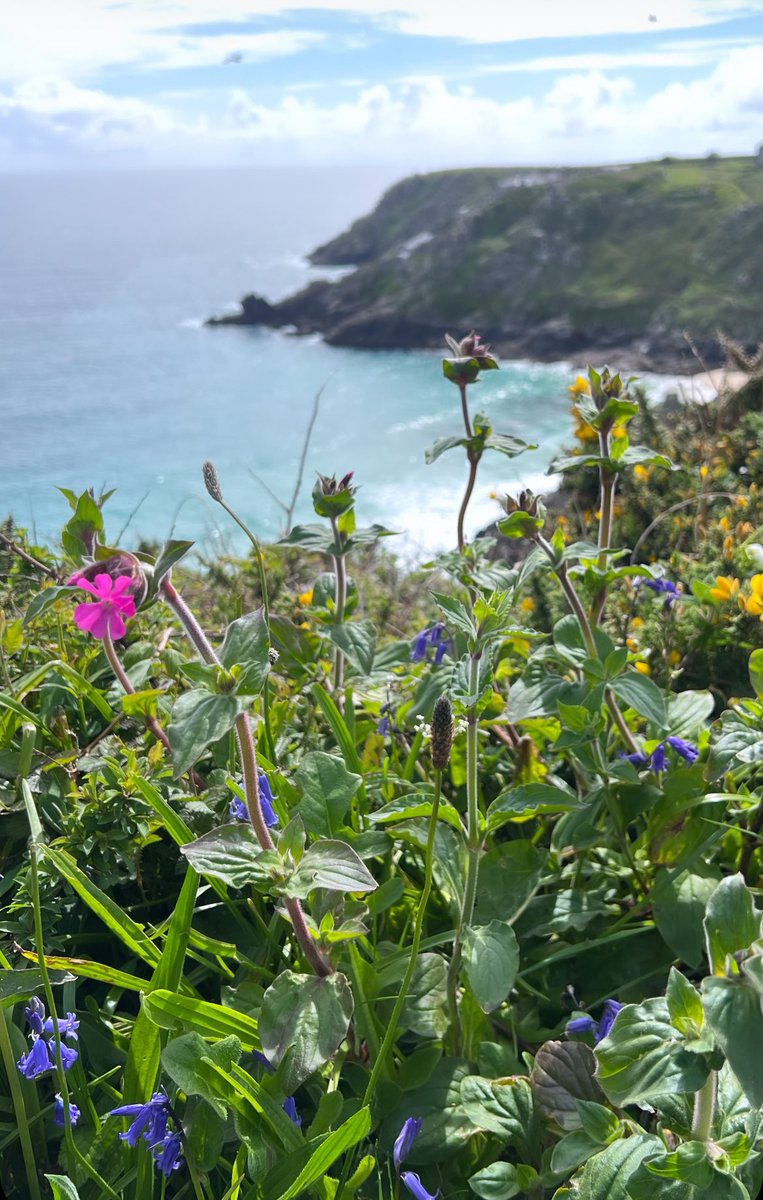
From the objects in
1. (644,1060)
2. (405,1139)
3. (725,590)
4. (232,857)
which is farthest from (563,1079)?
(725,590)

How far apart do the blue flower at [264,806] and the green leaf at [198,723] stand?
30cm

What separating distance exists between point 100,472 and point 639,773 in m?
35.0

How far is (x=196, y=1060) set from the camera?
104 cm

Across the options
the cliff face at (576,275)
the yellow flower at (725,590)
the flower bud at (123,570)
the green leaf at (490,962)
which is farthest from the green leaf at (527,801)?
the cliff face at (576,275)

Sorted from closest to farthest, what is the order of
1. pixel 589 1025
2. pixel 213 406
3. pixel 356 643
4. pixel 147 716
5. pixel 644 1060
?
pixel 644 1060, pixel 589 1025, pixel 147 716, pixel 356 643, pixel 213 406

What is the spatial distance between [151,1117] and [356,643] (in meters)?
0.88

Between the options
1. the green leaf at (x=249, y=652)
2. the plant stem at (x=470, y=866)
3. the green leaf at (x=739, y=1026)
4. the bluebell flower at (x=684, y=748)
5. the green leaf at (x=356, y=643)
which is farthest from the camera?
the green leaf at (x=356, y=643)

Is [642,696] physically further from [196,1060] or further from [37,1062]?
[37,1062]

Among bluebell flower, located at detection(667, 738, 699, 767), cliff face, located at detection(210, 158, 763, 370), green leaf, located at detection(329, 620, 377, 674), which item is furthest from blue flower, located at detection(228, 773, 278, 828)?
cliff face, located at detection(210, 158, 763, 370)

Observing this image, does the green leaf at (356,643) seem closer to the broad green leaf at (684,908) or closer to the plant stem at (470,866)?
the plant stem at (470,866)

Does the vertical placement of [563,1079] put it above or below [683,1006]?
below

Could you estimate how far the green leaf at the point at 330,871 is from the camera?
3.41ft

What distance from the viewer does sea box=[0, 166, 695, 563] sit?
89.1ft

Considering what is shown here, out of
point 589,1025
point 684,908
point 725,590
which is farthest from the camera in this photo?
point 725,590
